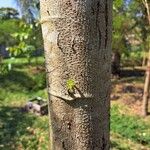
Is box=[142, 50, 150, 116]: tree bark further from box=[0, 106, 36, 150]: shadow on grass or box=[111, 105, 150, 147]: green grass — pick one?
box=[0, 106, 36, 150]: shadow on grass

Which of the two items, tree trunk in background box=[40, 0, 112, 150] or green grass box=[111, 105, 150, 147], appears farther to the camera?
green grass box=[111, 105, 150, 147]

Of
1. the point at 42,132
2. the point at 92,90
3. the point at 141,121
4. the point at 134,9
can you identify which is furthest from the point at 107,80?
the point at 134,9

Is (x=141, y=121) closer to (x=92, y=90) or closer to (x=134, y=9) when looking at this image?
(x=134, y=9)

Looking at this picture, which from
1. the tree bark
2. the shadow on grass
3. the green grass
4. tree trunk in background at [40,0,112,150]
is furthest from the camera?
the tree bark

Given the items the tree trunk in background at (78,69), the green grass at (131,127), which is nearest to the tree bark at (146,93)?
the green grass at (131,127)

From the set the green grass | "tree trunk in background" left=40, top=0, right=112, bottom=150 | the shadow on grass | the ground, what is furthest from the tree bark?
"tree trunk in background" left=40, top=0, right=112, bottom=150

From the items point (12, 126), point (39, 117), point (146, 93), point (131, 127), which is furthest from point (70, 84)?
point (39, 117)

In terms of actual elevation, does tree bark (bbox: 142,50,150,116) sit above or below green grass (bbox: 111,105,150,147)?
above
